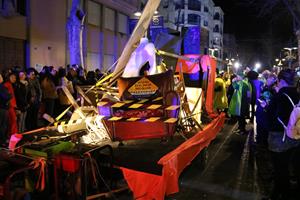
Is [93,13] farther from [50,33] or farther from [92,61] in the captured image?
[50,33]

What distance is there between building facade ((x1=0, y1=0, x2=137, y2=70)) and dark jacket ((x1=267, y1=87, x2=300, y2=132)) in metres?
12.5

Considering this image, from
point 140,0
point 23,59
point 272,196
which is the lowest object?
point 272,196

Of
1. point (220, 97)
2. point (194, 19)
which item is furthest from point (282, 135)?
point (194, 19)

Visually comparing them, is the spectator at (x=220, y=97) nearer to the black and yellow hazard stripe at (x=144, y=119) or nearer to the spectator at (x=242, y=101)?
the spectator at (x=242, y=101)

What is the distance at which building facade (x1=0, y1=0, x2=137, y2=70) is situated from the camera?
16156 millimetres

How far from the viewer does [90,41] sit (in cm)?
2402

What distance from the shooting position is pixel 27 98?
10.5 meters

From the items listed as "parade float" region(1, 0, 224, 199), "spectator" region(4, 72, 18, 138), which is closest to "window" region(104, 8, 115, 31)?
"parade float" region(1, 0, 224, 199)

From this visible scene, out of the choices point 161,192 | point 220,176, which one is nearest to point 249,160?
point 220,176

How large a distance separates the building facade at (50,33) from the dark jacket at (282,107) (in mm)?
12494

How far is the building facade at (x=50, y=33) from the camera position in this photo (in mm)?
16156

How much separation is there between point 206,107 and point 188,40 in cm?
204

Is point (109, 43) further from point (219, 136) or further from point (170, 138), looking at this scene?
point (170, 138)

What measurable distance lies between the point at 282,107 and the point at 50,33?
15222 mm
